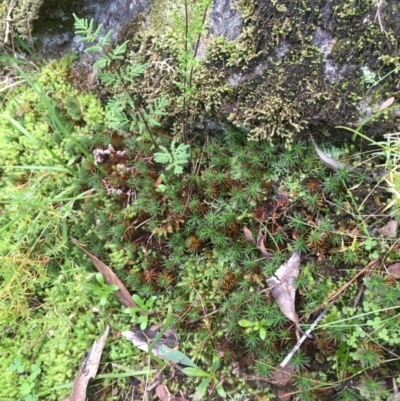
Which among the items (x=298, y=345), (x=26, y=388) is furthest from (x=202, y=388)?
(x=26, y=388)

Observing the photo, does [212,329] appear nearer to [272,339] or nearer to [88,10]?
[272,339]

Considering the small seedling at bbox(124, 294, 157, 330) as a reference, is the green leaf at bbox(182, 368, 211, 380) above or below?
below

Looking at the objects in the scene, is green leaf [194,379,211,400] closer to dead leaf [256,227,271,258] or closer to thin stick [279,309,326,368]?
thin stick [279,309,326,368]

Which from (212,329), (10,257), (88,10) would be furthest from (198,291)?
(88,10)

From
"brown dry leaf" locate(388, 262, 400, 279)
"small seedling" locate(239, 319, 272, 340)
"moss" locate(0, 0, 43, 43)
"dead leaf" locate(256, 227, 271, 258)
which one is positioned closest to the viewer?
"brown dry leaf" locate(388, 262, 400, 279)

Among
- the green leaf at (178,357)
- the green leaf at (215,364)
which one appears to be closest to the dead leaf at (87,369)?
the green leaf at (178,357)

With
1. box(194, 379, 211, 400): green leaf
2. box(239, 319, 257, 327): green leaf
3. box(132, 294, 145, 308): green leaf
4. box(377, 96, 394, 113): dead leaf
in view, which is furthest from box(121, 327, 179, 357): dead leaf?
box(377, 96, 394, 113): dead leaf
